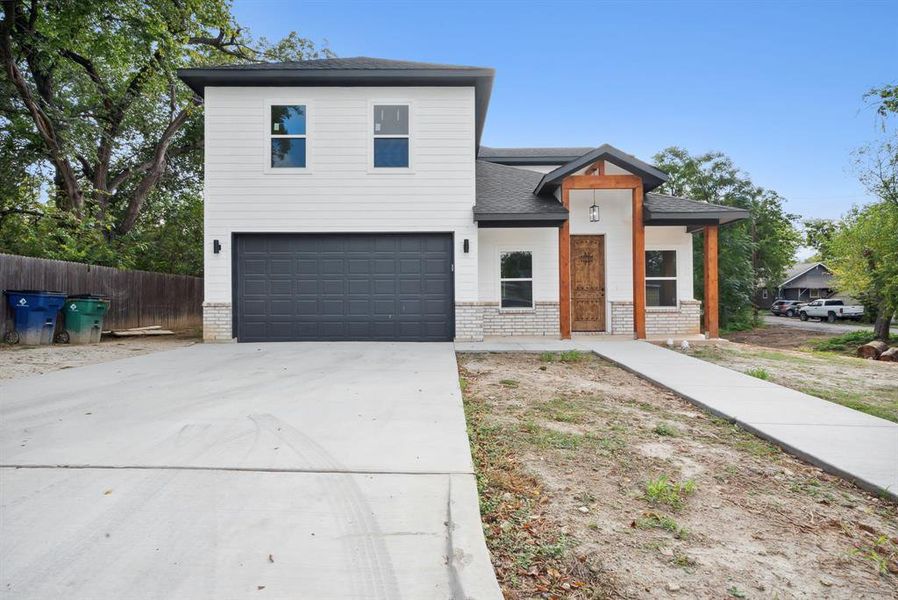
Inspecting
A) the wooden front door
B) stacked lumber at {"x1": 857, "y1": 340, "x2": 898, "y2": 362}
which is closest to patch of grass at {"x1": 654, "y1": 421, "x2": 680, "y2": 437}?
the wooden front door

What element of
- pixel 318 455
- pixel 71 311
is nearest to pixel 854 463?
pixel 318 455

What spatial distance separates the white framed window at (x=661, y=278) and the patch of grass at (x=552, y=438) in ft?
28.5

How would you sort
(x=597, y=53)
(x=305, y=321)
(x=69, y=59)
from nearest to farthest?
(x=305, y=321) → (x=69, y=59) → (x=597, y=53)

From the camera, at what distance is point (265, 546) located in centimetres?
195

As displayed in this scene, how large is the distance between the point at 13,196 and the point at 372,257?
1390 cm

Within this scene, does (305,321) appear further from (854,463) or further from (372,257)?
(854,463)

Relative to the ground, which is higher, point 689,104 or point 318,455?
point 689,104

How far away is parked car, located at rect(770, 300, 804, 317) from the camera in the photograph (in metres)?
34.3

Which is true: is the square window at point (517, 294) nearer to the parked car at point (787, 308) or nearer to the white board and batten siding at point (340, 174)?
the white board and batten siding at point (340, 174)

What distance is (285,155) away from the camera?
32.3ft

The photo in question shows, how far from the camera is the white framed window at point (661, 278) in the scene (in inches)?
441

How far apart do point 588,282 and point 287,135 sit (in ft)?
25.6

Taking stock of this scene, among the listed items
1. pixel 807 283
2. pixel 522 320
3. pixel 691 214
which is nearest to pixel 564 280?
pixel 522 320

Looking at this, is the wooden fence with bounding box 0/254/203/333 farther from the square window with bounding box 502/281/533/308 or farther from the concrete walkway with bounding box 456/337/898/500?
the concrete walkway with bounding box 456/337/898/500
